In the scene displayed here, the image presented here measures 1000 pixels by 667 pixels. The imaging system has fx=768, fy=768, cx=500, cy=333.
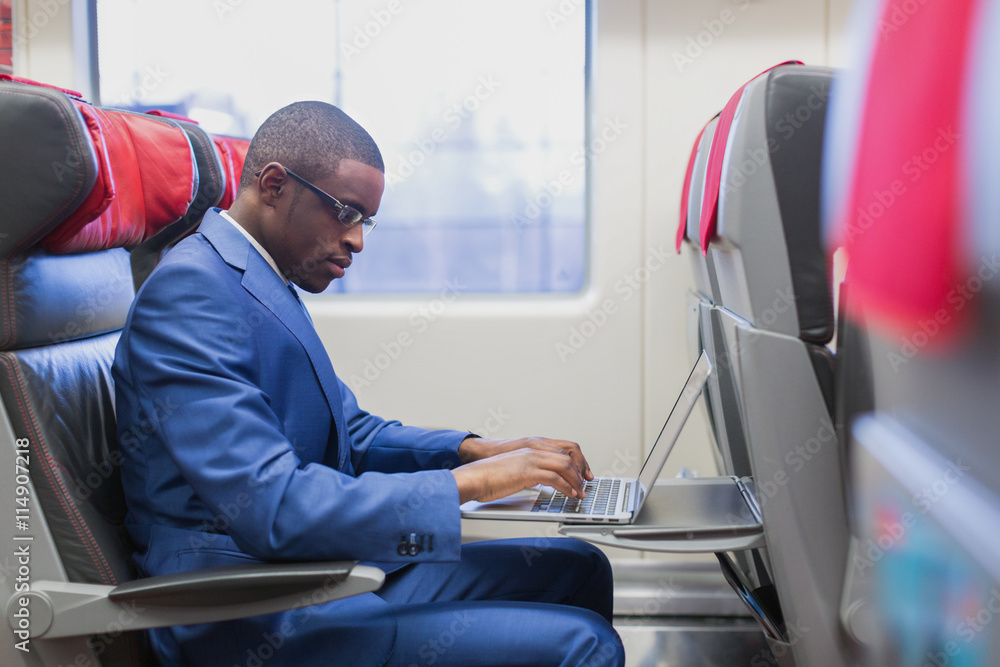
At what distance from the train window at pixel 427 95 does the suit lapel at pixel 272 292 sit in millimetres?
1239

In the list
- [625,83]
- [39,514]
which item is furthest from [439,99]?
[39,514]

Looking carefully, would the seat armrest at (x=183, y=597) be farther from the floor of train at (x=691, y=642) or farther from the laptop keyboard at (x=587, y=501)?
the floor of train at (x=691, y=642)

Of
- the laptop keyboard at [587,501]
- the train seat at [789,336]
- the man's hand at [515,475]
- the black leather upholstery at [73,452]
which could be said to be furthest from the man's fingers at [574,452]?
the black leather upholstery at [73,452]

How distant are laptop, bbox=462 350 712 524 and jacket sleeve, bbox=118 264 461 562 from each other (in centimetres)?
15

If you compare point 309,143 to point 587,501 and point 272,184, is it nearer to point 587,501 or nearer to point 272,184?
point 272,184

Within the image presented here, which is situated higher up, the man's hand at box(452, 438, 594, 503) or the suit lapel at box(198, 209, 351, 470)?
the suit lapel at box(198, 209, 351, 470)

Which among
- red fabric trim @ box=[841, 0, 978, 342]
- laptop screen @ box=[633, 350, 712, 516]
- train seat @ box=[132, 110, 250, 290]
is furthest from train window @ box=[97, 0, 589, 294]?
red fabric trim @ box=[841, 0, 978, 342]

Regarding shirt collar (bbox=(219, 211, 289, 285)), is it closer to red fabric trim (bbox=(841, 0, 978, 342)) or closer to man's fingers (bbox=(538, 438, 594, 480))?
man's fingers (bbox=(538, 438, 594, 480))

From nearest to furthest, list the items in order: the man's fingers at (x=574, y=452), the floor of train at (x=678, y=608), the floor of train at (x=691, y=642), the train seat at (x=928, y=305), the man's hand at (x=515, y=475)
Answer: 1. the train seat at (x=928, y=305)
2. the man's hand at (x=515, y=475)
3. the man's fingers at (x=574, y=452)
4. the floor of train at (x=691, y=642)
5. the floor of train at (x=678, y=608)

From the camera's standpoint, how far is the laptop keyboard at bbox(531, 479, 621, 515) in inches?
50.5

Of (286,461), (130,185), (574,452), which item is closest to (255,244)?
(130,185)

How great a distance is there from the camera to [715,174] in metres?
1.30

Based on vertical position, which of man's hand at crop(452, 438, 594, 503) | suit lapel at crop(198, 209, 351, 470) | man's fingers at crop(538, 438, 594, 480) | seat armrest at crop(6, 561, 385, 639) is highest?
suit lapel at crop(198, 209, 351, 470)

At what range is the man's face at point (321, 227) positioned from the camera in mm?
1297
